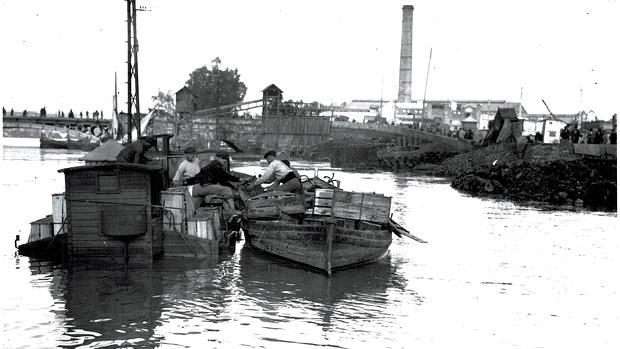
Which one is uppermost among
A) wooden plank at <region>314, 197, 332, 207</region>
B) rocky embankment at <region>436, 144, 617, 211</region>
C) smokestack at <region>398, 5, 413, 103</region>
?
smokestack at <region>398, 5, 413, 103</region>

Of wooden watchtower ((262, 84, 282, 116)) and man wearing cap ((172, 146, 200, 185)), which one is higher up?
wooden watchtower ((262, 84, 282, 116))

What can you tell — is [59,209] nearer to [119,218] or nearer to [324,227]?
[119,218]

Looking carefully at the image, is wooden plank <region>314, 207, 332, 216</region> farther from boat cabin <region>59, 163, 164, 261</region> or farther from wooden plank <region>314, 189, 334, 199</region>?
boat cabin <region>59, 163, 164, 261</region>

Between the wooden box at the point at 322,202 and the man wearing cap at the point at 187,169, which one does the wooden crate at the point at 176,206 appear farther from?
the wooden box at the point at 322,202

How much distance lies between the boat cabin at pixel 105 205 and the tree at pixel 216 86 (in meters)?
99.7

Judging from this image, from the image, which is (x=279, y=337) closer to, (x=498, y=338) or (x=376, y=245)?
(x=498, y=338)

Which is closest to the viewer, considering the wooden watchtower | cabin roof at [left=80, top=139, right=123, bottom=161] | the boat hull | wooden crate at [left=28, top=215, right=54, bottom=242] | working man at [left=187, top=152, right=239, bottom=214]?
the boat hull

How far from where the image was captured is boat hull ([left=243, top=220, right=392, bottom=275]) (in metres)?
15.6

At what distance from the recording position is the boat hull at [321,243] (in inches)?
613

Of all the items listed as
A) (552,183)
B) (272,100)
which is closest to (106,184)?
(552,183)

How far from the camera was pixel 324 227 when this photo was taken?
625 inches

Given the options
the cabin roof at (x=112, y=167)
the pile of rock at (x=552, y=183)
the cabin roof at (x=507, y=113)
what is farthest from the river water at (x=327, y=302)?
the cabin roof at (x=507, y=113)

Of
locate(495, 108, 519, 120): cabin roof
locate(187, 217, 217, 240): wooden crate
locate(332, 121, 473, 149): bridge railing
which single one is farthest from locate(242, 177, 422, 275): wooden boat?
locate(332, 121, 473, 149): bridge railing

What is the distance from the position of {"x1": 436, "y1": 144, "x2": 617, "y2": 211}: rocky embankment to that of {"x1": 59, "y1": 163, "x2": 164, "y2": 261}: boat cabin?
1058 inches
